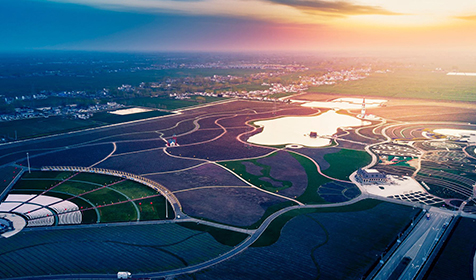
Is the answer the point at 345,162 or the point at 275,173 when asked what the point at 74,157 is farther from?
the point at 345,162

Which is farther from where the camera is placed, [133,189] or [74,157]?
[74,157]

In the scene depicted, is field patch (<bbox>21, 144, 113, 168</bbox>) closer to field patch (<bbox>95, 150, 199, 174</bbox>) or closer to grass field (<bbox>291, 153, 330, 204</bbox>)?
field patch (<bbox>95, 150, 199, 174</bbox>)

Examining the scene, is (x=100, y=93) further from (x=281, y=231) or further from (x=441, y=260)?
(x=441, y=260)

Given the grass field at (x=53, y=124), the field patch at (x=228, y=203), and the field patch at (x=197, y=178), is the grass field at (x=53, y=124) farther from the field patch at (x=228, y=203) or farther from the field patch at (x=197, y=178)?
the field patch at (x=228, y=203)

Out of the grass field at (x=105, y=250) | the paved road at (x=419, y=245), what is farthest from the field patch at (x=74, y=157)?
the paved road at (x=419, y=245)

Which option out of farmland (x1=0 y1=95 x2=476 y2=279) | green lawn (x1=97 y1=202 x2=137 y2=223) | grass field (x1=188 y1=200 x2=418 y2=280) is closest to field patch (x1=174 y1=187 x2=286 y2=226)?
farmland (x1=0 y1=95 x2=476 y2=279)

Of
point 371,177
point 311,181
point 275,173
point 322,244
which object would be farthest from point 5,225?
point 371,177
